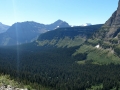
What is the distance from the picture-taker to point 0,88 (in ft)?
203

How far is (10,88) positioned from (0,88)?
8.96 ft

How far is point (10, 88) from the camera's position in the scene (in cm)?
6184
